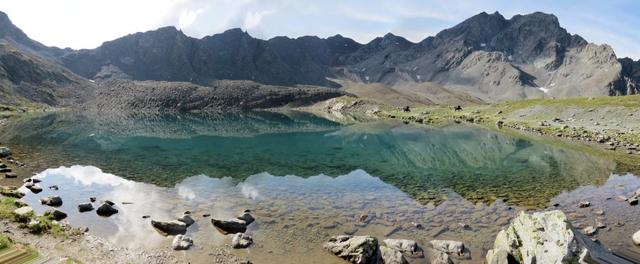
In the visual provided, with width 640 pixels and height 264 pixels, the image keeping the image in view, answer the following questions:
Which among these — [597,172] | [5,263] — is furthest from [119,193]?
[597,172]

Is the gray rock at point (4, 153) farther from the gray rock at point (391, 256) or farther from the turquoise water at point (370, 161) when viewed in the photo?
the gray rock at point (391, 256)

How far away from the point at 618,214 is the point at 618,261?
12.4 meters

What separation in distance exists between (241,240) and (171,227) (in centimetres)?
447

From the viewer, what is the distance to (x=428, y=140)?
83.8 meters

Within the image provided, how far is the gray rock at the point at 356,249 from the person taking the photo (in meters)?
19.8

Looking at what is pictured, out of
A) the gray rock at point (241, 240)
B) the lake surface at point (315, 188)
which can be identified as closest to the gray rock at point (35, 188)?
the lake surface at point (315, 188)

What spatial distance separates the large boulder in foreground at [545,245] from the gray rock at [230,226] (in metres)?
13.8

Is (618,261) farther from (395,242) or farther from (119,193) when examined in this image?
(119,193)

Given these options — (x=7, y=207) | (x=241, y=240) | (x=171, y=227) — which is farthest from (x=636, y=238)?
(x=7, y=207)

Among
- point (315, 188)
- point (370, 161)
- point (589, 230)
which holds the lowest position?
point (370, 161)

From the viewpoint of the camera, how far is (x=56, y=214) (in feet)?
80.4

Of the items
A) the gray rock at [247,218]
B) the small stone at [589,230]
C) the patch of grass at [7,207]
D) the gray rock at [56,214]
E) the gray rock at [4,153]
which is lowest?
the gray rock at [4,153]

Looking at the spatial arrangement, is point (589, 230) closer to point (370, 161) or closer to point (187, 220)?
point (187, 220)

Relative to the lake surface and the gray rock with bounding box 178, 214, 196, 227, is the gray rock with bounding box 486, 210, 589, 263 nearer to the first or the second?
the lake surface
